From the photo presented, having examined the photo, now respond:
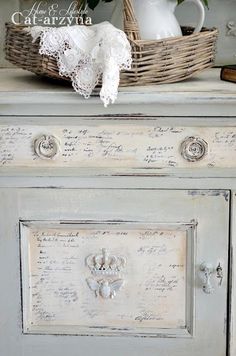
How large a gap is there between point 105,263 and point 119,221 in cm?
9

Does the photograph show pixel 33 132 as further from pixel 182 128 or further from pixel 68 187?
pixel 182 128

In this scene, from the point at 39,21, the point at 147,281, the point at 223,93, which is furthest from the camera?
the point at 39,21

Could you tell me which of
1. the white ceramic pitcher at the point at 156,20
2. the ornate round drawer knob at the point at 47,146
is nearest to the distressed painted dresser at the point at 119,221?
the ornate round drawer knob at the point at 47,146

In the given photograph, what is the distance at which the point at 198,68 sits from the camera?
141cm

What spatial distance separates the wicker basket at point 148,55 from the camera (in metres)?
1.32

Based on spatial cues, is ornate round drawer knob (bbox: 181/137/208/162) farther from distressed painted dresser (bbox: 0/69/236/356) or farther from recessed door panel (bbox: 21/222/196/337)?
recessed door panel (bbox: 21/222/196/337)

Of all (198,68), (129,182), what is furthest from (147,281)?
(198,68)

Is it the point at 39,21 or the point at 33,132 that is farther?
the point at 39,21

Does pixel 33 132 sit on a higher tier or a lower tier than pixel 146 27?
lower

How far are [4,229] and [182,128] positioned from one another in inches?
16.0

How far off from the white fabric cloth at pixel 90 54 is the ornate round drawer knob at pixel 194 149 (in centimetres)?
17

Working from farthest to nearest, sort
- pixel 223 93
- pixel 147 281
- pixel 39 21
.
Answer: pixel 39 21 < pixel 147 281 < pixel 223 93

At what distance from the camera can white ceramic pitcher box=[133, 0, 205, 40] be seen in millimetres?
1445

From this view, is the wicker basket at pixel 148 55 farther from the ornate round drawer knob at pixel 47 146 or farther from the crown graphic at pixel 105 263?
the crown graphic at pixel 105 263
